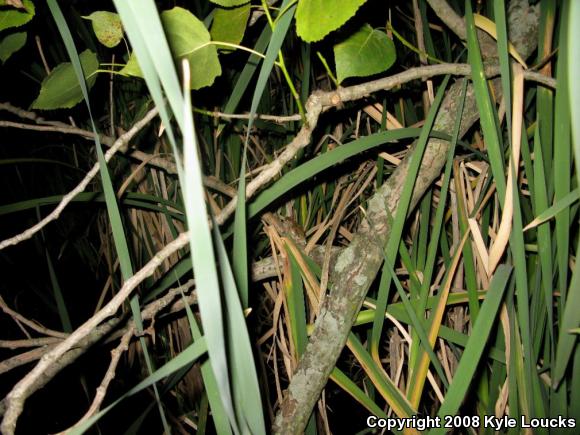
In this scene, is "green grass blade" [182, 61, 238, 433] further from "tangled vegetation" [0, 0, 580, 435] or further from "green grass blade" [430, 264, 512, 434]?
"green grass blade" [430, 264, 512, 434]

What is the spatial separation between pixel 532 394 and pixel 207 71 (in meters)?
0.40

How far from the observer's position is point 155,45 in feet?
0.46

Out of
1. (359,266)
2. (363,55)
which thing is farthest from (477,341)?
(363,55)

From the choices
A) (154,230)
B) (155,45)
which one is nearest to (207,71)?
(155,45)

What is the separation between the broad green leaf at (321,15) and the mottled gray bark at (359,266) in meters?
0.21

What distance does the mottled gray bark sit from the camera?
403 millimetres

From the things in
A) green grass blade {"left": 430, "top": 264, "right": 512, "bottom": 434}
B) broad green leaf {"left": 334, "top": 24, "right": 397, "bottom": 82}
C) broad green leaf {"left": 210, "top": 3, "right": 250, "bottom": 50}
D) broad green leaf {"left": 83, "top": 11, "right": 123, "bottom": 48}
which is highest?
broad green leaf {"left": 83, "top": 11, "right": 123, "bottom": 48}

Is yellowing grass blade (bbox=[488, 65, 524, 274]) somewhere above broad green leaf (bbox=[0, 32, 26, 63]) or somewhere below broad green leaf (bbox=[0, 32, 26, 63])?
below

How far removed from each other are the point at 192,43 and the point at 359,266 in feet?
0.86

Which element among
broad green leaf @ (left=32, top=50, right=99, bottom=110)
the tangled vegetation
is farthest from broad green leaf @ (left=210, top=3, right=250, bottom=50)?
broad green leaf @ (left=32, top=50, right=99, bottom=110)

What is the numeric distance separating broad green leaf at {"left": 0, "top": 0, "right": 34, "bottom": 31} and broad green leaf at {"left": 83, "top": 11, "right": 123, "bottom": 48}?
0.19ft

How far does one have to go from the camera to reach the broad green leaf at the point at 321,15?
0.24m

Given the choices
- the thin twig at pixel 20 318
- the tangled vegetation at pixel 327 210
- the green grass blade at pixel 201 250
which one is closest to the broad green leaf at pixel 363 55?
the tangled vegetation at pixel 327 210

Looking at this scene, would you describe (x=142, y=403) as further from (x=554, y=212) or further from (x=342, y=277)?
(x=554, y=212)
